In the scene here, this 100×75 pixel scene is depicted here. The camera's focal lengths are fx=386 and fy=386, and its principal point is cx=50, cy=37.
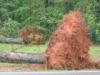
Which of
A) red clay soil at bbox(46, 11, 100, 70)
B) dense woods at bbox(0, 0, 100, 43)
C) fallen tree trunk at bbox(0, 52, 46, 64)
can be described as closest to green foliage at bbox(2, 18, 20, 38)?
dense woods at bbox(0, 0, 100, 43)

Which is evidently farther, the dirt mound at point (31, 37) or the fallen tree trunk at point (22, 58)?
the dirt mound at point (31, 37)

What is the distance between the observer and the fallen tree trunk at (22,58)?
13141mm

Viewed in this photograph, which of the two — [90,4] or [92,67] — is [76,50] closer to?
[92,67]

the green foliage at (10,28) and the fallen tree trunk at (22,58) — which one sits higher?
the fallen tree trunk at (22,58)

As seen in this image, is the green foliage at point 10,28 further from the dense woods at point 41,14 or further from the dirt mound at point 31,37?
the dirt mound at point 31,37

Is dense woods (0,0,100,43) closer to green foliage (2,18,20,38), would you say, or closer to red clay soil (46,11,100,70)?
green foliage (2,18,20,38)

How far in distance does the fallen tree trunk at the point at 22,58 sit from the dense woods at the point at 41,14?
1256cm

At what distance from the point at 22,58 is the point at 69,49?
6.00ft

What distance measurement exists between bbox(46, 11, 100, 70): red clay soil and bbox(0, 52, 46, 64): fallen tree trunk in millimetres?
Result: 517

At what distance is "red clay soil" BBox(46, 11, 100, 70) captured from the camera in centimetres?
1234

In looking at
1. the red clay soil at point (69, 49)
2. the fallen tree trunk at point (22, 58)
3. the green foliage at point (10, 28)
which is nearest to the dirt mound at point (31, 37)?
the green foliage at point (10, 28)

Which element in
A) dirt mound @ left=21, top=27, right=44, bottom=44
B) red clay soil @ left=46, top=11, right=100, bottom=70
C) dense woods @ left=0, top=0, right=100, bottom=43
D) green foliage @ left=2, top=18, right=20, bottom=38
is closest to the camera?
red clay soil @ left=46, top=11, right=100, bottom=70

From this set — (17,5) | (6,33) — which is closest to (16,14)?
(17,5)

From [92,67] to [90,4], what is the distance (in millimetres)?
18521
